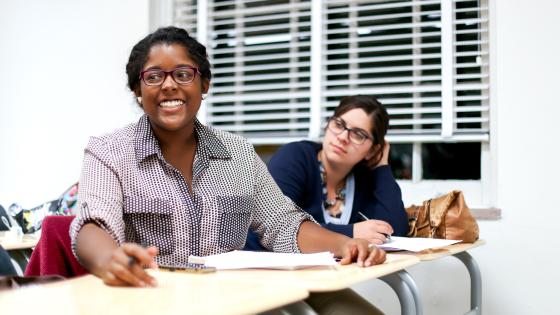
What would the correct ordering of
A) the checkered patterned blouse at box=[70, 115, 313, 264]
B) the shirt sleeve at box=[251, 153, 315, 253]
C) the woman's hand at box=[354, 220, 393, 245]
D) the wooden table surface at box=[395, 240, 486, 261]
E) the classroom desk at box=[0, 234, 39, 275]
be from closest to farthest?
the checkered patterned blouse at box=[70, 115, 313, 264] < the wooden table surface at box=[395, 240, 486, 261] < the shirt sleeve at box=[251, 153, 315, 253] < the woman's hand at box=[354, 220, 393, 245] < the classroom desk at box=[0, 234, 39, 275]

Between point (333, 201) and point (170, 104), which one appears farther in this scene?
point (333, 201)

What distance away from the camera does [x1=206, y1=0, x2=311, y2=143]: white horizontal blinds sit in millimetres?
3463

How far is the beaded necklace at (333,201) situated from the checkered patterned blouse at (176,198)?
71 cm

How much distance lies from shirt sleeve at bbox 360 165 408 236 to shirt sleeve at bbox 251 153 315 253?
69cm

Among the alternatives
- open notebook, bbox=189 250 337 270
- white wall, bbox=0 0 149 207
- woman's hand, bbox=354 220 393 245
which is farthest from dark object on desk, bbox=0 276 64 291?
white wall, bbox=0 0 149 207

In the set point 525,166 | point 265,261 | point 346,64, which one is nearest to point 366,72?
point 346,64

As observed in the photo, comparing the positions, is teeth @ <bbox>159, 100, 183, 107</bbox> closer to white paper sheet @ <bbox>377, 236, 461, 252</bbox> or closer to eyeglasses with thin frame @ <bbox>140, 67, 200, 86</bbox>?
eyeglasses with thin frame @ <bbox>140, 67, 200, 86</bbox>

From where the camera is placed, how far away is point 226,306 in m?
0.83

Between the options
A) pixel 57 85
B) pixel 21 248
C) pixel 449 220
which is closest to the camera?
pixel 449 220

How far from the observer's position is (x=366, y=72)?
10.8ft

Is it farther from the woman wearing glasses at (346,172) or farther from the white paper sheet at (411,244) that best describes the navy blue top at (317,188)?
the white paper sheet at (411,244)

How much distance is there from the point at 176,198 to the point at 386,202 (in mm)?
1153

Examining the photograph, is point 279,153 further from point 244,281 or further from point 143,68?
point 244,281

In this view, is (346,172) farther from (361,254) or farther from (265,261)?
(265,261)
